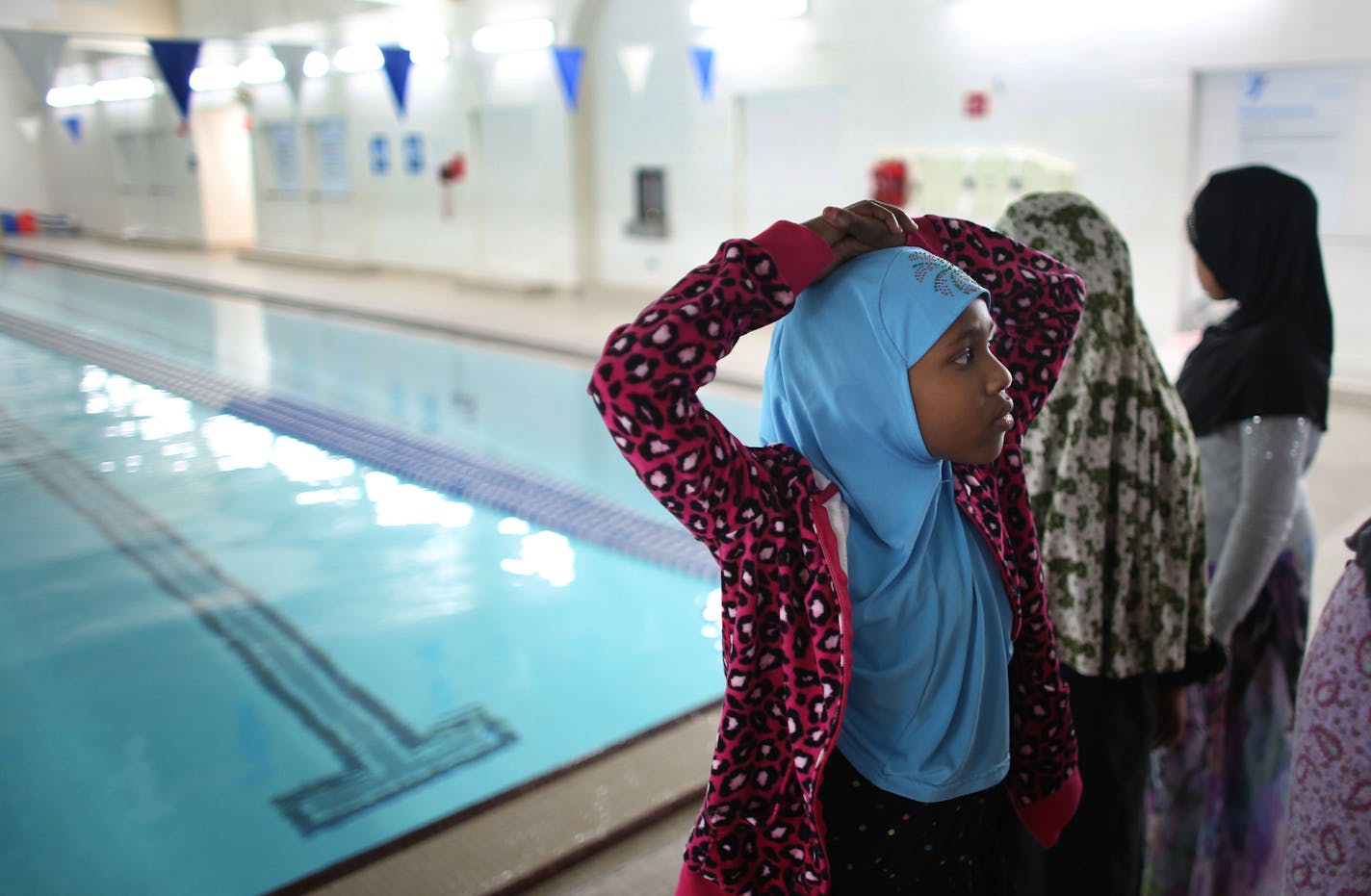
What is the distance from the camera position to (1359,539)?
1.22 meters

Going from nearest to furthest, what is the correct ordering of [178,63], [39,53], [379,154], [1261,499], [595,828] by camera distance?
[1261,499]
[595,828]
[178,63]
[39,53]
[379,154]

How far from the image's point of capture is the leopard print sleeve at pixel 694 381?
1097mm

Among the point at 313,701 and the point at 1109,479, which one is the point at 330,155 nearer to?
the point at 313,701

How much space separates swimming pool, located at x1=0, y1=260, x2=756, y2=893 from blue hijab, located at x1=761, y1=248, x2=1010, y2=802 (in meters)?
1.77

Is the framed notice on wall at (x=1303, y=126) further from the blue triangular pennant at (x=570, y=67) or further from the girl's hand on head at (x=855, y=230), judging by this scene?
the girl's hand on head at (x=855, y=230)

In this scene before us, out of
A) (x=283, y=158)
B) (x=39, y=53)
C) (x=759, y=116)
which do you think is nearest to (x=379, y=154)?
(x=283, y=158)

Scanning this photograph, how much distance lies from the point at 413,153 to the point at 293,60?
5.08 metres

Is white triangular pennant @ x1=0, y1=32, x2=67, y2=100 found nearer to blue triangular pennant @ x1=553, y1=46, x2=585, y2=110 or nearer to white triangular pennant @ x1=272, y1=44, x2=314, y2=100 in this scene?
white triangular pennant @ x1=272, y1=44, x2=314, y2=100

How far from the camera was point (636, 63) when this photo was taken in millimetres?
12039

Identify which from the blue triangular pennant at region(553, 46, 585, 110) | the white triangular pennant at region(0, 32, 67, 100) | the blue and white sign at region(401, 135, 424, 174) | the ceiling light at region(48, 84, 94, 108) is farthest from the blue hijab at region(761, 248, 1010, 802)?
the ceiling light at region(48, 84, 94, 108)

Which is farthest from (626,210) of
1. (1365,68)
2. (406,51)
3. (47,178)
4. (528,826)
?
(47,178)

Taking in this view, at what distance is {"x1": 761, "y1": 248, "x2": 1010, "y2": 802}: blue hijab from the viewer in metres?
1.17

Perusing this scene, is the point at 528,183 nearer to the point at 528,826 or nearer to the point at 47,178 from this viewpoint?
the point at 528,826

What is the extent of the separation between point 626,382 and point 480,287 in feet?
43.3
